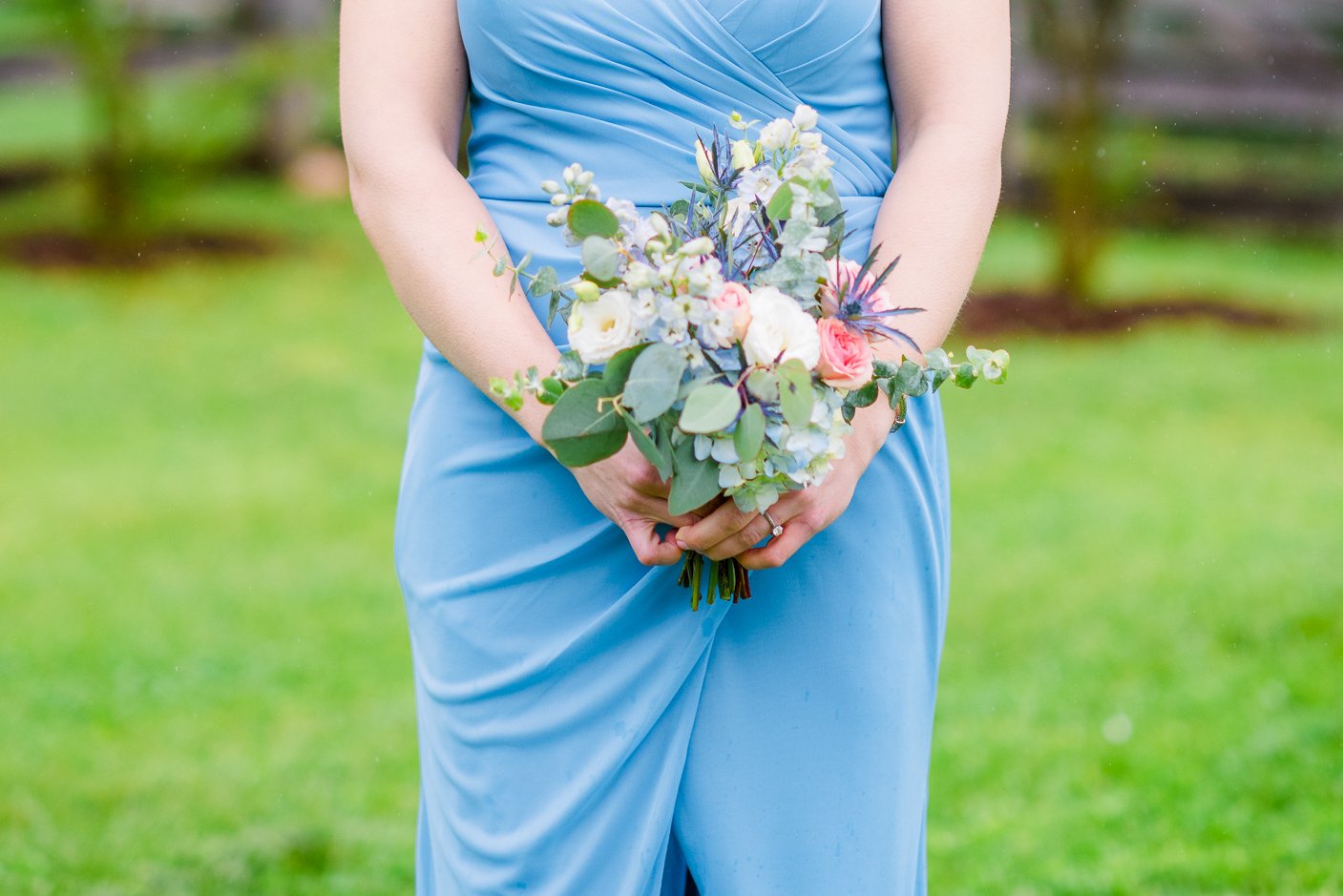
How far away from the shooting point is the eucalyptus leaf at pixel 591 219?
1.64 m

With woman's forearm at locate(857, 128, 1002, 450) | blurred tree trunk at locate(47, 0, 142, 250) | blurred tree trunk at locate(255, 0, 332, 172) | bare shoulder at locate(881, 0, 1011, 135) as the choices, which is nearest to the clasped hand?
woman's forearm at locate(857, 128, 1002, 450)

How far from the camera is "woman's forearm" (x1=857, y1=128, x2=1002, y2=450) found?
1972 millimetres

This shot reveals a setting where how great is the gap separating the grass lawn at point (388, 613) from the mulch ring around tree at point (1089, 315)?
0.95 feet

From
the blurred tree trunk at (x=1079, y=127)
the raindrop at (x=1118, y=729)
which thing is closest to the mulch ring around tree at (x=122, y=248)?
the blurred tree trunk at (x=1079, y=127)

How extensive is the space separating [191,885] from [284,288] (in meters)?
9.00

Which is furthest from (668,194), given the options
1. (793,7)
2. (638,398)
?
(638,398)

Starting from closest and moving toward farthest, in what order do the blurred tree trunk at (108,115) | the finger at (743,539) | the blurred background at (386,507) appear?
the finger at (743,539), the blurred background at (386,507), the blurred tree trunk at (108,115)

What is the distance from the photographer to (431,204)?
6.48ft

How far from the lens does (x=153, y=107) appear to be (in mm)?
14977

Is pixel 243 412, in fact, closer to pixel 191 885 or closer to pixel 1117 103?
pixel 191 885

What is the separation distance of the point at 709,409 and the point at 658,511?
0.89ft

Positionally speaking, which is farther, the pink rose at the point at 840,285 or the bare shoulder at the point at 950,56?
the bare shoulder at the point at 950,56

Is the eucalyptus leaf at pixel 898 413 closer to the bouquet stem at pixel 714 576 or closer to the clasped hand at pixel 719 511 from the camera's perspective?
the clasped hand at pixel 719 511

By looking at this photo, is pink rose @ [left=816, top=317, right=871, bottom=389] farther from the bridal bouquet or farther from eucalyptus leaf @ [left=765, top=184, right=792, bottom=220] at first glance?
eucalyptus leaf @ [left=765, top=184, right=792, bottom=220]
